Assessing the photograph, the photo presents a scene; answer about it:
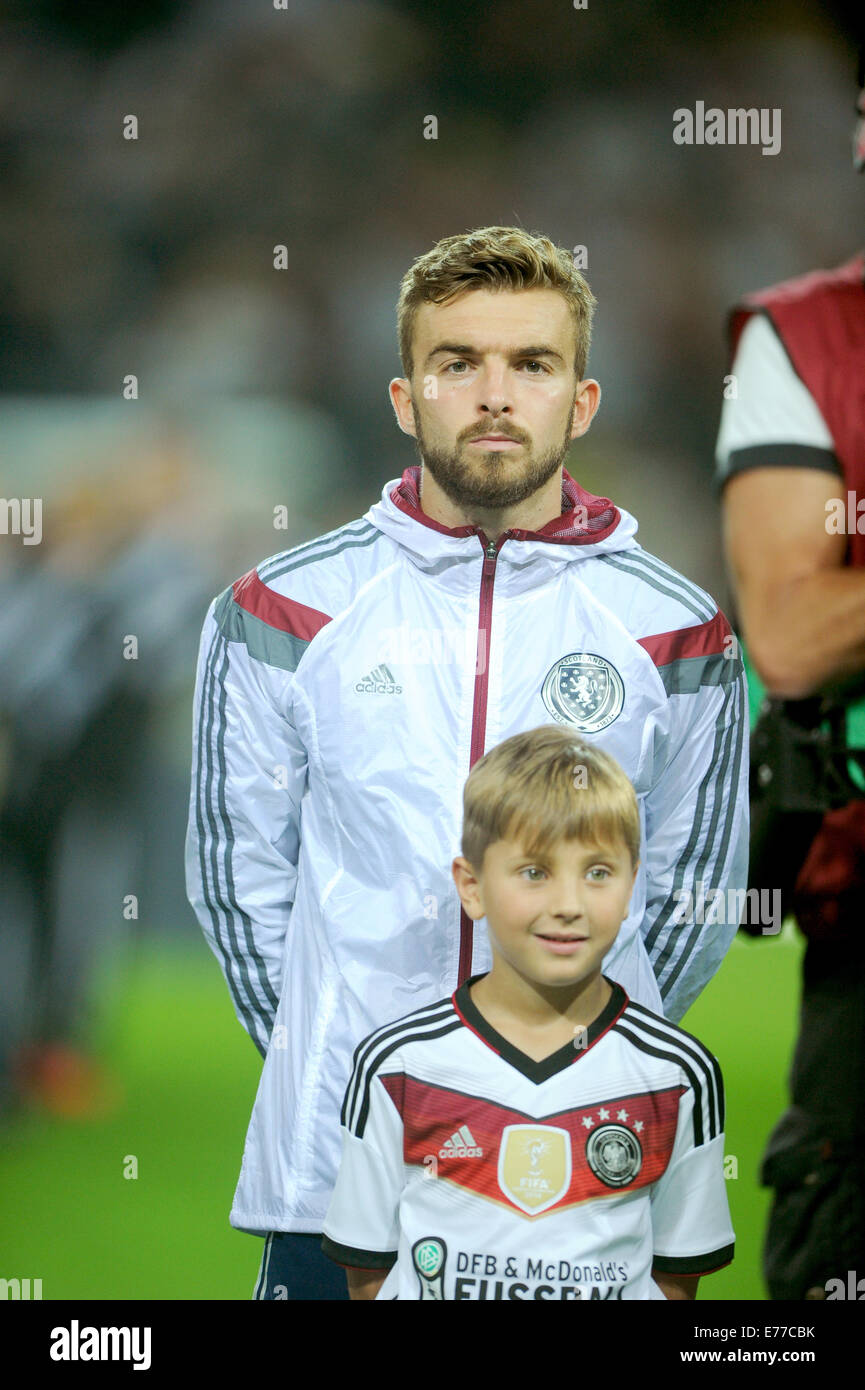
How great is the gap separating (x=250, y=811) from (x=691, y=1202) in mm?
775

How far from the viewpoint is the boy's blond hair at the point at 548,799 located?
1797mm

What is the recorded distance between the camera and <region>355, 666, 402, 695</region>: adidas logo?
6.25ft

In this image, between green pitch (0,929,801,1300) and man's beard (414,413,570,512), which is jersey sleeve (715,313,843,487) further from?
green pitch (0,929,801,1300)

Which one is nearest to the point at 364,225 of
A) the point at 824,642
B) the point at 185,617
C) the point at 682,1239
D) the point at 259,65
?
the point at 259,65

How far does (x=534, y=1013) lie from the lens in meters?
1.80

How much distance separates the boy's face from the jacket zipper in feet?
0.21

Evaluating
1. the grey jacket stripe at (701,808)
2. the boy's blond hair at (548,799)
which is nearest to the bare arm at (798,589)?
the grey jacket stripe at (701,808)

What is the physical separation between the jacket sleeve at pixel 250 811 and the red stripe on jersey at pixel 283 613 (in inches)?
0.5

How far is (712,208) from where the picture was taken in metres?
2.09

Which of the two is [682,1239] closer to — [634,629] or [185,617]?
[634,629]

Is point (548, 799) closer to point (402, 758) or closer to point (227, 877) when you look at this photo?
point (402, 758)

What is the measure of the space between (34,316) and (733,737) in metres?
1.23

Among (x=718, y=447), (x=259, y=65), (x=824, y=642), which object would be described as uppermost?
(x=259, y=65)

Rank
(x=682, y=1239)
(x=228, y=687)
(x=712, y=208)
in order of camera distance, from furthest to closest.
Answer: (x=712, y=208) < (x=228, y=687) < (x=682, y=1239)
